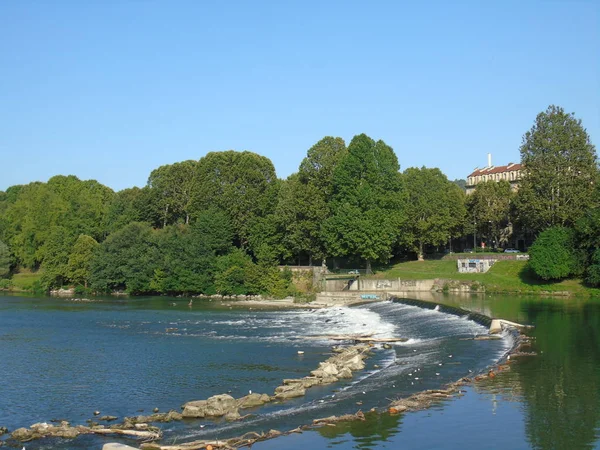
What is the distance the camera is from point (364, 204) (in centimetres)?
7944

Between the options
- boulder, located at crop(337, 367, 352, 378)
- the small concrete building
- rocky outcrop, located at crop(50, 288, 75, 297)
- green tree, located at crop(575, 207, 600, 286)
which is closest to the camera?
boulder, located at crop(337, 367, 352, 378)

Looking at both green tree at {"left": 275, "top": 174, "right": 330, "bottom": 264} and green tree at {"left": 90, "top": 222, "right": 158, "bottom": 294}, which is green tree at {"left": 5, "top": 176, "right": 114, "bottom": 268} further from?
green tree at {"left": 275, "top": 174, "right": 330, "bottom": 264}

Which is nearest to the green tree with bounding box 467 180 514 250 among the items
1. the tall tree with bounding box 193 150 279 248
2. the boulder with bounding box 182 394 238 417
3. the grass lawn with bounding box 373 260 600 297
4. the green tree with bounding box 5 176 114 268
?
the grass lawn with bounding box 373 260 600 297

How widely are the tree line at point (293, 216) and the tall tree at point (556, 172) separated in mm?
134

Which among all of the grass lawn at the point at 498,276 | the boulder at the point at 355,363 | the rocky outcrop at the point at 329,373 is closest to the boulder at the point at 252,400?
the rocky outcrop at the point at 329,373

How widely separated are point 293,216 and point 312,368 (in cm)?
4784

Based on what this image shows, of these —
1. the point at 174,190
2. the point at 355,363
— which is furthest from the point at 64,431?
the point at 174,190

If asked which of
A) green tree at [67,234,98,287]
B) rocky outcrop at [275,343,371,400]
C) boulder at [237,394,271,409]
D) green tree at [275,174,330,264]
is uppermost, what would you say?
green tree at [275,174,330,264]

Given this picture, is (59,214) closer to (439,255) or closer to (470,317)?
(439,255)

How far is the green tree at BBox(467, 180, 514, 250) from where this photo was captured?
307 feet

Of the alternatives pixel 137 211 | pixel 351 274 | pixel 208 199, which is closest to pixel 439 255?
pixel 351 274

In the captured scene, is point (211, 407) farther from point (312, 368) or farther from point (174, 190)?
point (174, 190)

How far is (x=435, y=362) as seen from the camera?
3434 centimetres

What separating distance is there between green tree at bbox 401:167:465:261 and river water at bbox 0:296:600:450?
27.2 metres
